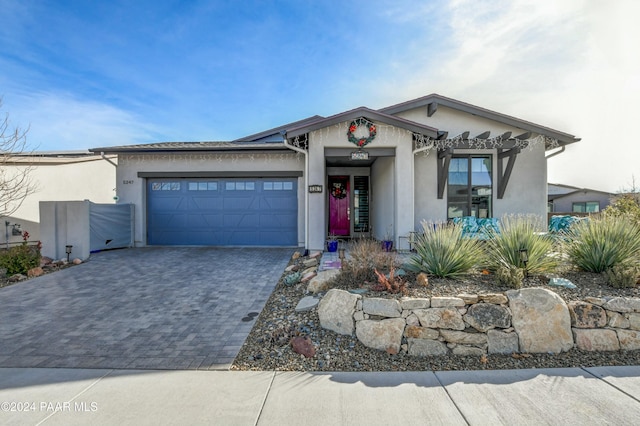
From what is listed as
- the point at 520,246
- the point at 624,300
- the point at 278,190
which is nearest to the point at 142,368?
the point at 520,246

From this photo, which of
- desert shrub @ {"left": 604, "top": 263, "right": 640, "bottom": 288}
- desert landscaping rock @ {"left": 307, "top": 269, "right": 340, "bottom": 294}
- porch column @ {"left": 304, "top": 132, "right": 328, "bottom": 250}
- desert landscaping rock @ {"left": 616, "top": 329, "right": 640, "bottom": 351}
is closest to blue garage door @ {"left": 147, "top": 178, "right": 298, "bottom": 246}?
porch column @ {"left": 304, "top": 132, "right": 328, "bottom": 250}

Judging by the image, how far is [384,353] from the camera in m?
3.54

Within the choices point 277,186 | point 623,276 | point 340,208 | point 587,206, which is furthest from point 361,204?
point 587,206

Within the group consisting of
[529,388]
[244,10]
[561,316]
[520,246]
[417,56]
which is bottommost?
[529,388]

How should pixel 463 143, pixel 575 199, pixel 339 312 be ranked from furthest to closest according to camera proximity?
pixel 575 199
pixel 463 143
pixel 339 312

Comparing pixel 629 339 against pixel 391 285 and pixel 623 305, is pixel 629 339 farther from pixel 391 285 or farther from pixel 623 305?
pixel 391 285

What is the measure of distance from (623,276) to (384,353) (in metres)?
3.55

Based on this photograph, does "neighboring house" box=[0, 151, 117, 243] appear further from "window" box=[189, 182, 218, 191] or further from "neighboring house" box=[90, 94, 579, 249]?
"window" box=[189, 182, 218, 191]

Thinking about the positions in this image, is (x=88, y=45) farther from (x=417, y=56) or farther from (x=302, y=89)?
(x=417, y=56)

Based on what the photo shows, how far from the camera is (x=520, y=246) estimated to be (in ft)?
15.2

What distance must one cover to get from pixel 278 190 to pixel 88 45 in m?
7.05

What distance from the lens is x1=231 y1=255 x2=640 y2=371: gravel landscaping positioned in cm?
333

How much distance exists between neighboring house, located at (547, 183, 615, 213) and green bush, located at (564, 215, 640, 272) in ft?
60.1

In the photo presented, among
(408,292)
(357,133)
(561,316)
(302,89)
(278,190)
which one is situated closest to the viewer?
(561,316)
